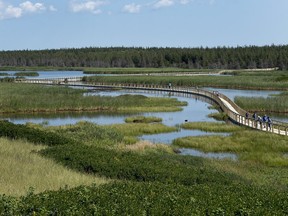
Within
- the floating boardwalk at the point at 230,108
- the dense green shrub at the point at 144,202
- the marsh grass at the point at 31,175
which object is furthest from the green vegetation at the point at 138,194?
the floating boardwalk at the point at 230,108

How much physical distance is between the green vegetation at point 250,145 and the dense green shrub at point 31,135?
11.4m

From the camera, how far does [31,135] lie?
2558 cm

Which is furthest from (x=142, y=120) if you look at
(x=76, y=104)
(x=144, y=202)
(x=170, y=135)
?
(x=144, y=202)

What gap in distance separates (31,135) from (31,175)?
10.3 meters

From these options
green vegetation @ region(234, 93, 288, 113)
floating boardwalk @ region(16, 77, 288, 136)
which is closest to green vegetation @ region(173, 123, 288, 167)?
floating boardwalk @ region(16, 77, 288, 136)

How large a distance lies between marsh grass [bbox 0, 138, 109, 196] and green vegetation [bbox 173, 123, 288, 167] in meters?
14.3

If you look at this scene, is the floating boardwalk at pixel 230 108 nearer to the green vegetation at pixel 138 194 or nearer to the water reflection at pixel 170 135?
the water reflection at pixel 170 135

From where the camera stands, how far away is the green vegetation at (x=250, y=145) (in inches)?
1141

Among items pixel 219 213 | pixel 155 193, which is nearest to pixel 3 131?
pixel 155 193

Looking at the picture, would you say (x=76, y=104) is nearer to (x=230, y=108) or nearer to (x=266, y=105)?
(x=230, y=108)

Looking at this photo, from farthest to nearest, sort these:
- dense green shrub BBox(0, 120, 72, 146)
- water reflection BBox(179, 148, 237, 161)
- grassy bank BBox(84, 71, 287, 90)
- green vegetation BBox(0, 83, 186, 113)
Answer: grassy bank BBox(84, 71, 287, 90) → green vegetation BBox(0, 83, 186, 113) → water reflection BBox(179, 148, 237, 161) → dense green shrub BBox(0, 120, 72, 146)

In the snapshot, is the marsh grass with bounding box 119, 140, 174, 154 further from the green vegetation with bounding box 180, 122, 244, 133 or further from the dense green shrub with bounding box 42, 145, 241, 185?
the green vegetation with bounding box 180, 122, 244, 133

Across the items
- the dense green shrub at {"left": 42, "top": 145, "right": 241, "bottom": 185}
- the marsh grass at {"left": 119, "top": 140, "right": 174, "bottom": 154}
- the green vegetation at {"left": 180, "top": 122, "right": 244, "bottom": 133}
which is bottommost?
the green vegetation at {"left": 180, "top": 122, "right": 244, "bottom": 133}

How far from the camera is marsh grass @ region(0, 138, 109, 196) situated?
46.2 ft
